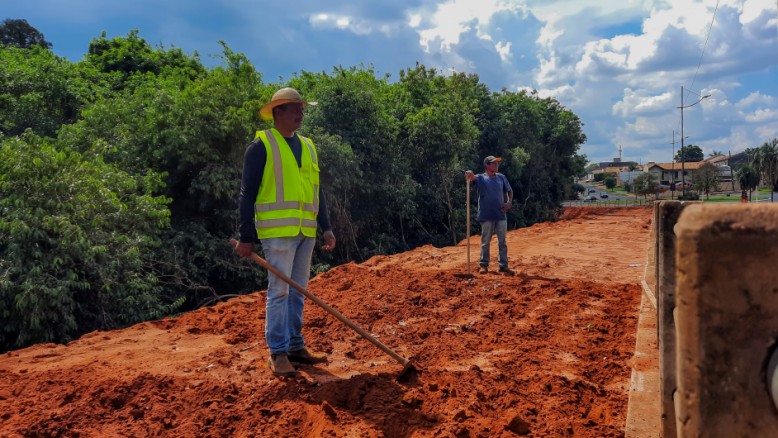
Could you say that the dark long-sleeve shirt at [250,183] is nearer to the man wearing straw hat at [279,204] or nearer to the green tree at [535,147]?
the man wearing straw hat at [279,204]

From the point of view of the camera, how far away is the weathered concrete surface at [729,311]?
0.82m

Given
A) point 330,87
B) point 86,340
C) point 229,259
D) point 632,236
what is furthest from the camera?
point 330,87

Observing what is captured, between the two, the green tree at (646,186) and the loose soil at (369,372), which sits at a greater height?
the green tree at (646,186)

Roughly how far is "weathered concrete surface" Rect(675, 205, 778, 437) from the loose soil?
213 cm

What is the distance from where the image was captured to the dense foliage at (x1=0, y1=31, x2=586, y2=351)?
710cm

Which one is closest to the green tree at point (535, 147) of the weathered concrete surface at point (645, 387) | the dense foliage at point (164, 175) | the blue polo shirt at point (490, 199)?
the dense foliage at point (164, 175)

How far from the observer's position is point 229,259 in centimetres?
1144

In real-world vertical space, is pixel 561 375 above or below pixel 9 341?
above

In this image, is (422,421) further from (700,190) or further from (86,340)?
(700,190)

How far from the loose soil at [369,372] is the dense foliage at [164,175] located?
191 centimetres

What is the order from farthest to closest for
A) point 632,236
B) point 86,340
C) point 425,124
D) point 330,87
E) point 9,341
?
1. point 425,124
2. point 330,87
3. point 632,236
4. point 9,341
5. point 86,340

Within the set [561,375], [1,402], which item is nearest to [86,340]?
[1,402]

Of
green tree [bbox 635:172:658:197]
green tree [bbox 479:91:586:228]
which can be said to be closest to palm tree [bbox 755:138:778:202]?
green tree [bbox 635:172:658:197]

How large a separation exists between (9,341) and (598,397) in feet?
23.3
